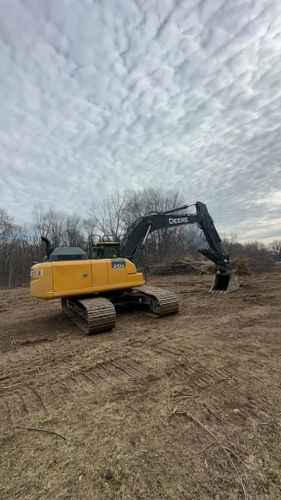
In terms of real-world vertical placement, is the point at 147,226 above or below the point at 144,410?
above

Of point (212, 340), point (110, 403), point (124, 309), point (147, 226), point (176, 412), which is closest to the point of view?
point (176, 412)

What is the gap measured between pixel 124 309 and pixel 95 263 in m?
2.28

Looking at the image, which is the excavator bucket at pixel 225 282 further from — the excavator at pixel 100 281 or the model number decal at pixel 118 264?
the model number decal at pixel 118 264

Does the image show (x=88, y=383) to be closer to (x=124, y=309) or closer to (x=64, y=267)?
(x=64, y=267)

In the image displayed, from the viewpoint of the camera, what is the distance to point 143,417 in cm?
294

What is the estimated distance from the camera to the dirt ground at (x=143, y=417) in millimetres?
2150

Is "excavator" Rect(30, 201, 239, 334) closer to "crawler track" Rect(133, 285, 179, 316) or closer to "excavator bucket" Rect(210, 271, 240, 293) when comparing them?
"crawler track" Rect(133, 285, 179, 316)

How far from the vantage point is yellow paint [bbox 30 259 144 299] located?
6.21 metres

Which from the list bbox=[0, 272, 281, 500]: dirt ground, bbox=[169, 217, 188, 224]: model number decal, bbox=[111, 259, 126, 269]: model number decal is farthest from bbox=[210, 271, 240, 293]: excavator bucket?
bbox=[0, 272, 281, 500]: dirt ground

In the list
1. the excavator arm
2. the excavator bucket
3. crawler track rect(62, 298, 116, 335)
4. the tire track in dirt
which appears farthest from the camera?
the excavator bucket

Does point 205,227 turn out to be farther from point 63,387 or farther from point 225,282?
point 63,387

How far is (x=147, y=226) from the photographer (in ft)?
31.7

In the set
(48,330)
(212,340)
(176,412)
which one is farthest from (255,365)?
(48,330)

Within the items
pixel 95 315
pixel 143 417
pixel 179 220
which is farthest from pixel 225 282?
pixel 143 417
